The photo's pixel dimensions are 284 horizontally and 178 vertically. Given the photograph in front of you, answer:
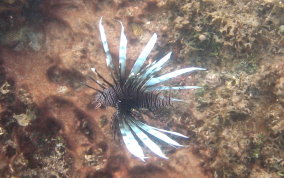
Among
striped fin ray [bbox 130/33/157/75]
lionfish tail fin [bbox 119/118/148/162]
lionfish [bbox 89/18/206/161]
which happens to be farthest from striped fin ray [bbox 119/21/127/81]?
lionfish tail fin [bbox 119/118/148/162]

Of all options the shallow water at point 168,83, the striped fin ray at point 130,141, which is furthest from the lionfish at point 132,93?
the shallow water at point 168,83

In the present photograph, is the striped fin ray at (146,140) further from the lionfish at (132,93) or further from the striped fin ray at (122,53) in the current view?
the striped fin ray at (122,53)

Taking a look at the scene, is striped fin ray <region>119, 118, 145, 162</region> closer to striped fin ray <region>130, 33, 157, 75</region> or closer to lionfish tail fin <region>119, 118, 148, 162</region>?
lionfish tail fin <region>119, 118, 148, 162</region>

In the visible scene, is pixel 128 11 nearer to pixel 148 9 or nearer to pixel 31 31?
pixel 148 9

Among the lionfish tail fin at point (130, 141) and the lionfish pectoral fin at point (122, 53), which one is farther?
the lionfish pectoral fin at point (122, 53)

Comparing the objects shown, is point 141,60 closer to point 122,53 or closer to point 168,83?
point 122,53

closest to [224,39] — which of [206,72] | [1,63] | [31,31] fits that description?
[206,72]
